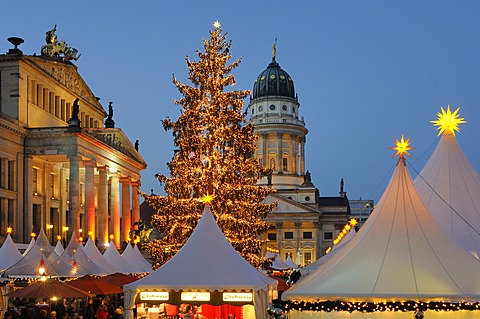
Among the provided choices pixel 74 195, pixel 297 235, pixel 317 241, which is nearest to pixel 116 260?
pixel 74 195

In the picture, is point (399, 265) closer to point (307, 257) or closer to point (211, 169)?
point (211, 169)

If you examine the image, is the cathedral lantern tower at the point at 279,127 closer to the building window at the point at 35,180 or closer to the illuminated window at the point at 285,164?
the illuminated window at the point at 285,164

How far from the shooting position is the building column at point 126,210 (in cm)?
6575

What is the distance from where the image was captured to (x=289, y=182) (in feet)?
383

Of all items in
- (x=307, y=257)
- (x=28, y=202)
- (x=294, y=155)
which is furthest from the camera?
(x=294, y=155)

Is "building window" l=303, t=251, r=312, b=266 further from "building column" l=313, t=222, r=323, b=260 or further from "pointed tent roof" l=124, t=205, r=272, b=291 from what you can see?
"pointed tent roof" l=124, t=205, r=272, b=291

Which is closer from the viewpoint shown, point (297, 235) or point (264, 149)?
point (297, 235)

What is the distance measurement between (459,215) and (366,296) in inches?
327

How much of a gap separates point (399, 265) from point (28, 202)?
3801cm

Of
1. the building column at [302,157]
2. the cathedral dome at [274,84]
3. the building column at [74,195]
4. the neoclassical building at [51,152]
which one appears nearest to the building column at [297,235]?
the building column at [302,157]

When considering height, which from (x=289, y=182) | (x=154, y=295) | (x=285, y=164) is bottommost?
(x=154, y=295)

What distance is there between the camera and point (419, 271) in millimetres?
17750

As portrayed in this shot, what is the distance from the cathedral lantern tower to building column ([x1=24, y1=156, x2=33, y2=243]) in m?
64.9

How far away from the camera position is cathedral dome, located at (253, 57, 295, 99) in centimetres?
12188
